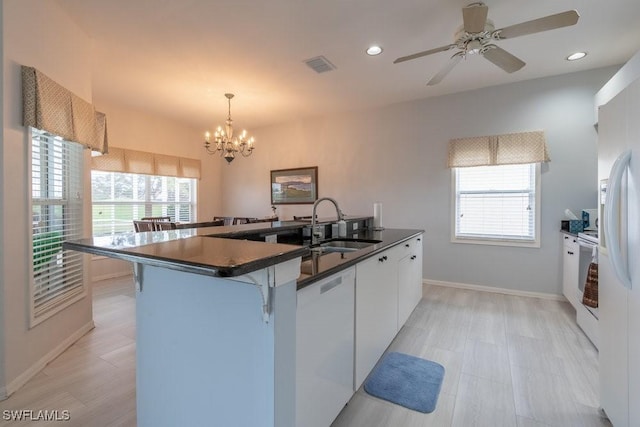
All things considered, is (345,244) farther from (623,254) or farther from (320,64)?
(320,64)

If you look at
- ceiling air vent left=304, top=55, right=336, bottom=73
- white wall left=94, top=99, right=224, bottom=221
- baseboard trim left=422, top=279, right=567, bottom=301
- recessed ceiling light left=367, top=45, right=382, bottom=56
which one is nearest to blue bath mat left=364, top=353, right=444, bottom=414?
baseboard trim left=422, top=279, right=567, bottom=301

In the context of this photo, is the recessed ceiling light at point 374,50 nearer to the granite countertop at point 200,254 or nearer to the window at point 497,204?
the window at point 497,204

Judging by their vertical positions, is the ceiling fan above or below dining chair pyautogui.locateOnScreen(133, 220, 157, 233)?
above

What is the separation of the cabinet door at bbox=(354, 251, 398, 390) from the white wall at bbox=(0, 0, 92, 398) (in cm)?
230

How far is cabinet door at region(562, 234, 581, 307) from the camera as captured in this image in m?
2.94

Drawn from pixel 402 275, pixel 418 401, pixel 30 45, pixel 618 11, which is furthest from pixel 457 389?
pixel 30 45

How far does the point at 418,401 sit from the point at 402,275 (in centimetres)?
101

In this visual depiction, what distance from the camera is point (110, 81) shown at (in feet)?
12.5

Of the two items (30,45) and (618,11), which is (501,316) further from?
(30,45)

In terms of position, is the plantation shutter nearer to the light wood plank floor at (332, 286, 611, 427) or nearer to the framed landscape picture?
the light wood plank floor at (332, 286, 611, 427)

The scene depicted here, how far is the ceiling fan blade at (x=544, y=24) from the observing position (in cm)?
179

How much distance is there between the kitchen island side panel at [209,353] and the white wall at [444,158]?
3727 mm

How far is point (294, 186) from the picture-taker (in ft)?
18.4

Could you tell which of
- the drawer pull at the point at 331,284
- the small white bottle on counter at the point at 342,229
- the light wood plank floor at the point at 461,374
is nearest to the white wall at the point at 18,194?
the light wood plank floor at the point at 461,374
